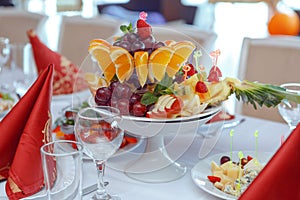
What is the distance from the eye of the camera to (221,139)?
128 centimetres

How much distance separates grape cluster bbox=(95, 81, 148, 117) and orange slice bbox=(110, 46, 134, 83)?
0.7 inches

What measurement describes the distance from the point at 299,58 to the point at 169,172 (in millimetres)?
886

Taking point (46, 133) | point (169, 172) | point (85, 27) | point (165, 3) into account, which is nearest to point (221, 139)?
point (169, 172)

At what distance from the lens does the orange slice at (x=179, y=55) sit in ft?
3.28

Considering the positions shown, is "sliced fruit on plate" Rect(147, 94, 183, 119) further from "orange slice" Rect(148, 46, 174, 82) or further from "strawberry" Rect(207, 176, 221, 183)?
"strawberry" Rect(207, 176, 221, 183)

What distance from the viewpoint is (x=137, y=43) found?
1019mm

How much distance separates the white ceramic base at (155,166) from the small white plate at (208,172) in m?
0.04

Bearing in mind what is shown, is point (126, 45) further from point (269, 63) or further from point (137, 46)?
point (269, 63)

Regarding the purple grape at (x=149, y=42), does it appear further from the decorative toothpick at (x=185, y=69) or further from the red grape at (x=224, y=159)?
the red grape at (x=224, y=159)

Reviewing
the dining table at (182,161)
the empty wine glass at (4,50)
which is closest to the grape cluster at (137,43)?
the dining table at (182,161)

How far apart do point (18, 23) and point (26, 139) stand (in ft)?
5.80

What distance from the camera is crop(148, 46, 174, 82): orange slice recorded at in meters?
0.99

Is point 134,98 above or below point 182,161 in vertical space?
above

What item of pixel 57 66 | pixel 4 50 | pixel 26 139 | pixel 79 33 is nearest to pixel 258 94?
pixel 26 139
